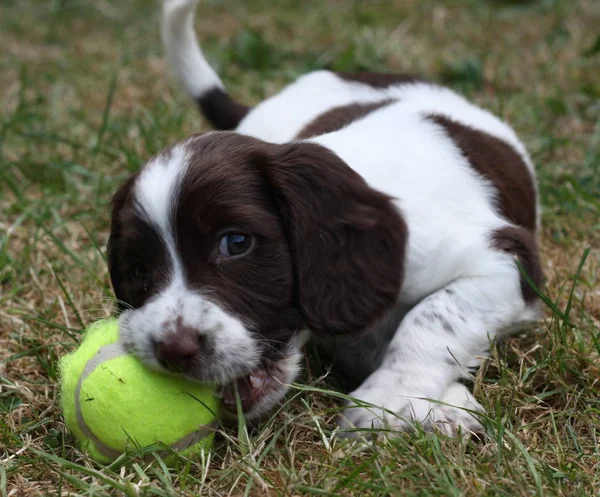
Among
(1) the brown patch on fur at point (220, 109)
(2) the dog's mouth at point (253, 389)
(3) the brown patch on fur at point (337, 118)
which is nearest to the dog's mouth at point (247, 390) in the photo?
(2) the dog's mouth at point (253, 389)

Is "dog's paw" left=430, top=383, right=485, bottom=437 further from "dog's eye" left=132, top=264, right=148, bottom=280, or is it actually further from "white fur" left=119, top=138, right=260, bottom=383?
"dog's eye" left=132, top=264, right=148, bottom=280

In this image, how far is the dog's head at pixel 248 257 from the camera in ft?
8.78

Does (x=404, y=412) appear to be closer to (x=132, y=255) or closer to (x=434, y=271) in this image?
(x=434, y=271)

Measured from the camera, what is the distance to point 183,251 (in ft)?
9.06

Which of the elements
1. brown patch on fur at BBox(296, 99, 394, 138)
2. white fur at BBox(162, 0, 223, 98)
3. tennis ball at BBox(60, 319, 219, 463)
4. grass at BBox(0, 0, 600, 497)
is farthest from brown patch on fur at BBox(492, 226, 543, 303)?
white fur at BBox(162, 0, 223, 98)

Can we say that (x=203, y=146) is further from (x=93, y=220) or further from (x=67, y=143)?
(x=67, y=143)

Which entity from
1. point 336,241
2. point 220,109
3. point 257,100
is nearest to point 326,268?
point 336,241

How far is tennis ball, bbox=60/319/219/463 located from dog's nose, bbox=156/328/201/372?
0.11 m

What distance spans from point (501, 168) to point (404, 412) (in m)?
1.45

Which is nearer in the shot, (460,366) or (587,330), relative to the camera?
(460,366)

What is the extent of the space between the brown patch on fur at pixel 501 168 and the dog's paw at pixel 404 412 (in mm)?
1036

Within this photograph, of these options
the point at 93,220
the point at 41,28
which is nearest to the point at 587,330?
the point at 93,220

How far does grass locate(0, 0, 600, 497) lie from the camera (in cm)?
253

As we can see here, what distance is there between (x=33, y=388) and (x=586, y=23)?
21.1 ft
